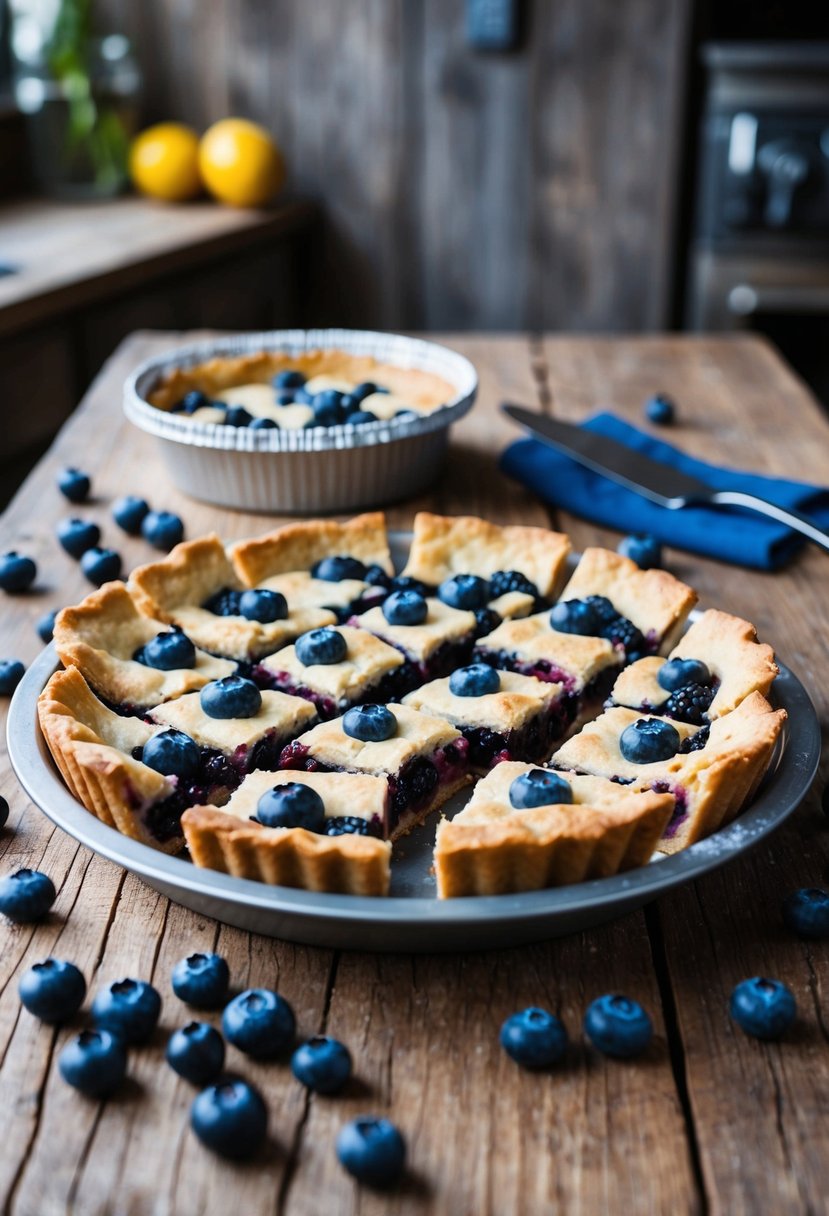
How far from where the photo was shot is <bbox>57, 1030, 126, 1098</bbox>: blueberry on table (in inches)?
43.0

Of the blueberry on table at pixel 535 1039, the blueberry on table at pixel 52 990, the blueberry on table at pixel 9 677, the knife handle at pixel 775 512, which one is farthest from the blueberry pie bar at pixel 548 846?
the knife handle at pixel 775 512

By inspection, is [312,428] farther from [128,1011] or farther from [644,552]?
[128,1011]

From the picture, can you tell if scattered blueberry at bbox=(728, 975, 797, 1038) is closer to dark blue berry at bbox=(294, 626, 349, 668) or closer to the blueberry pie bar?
the blueberry pie bar

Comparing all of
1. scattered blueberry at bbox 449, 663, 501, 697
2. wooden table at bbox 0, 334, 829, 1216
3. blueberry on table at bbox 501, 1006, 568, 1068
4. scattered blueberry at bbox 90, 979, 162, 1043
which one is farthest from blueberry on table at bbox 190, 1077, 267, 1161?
scattered blueberry at bbox 449, 663, 501, 697

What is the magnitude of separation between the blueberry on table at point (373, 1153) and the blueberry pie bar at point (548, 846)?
0.27 metres

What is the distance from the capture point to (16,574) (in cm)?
214

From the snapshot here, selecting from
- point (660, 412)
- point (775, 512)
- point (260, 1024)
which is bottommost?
point (660, 412)

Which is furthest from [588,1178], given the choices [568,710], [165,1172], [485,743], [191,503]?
[191,503]

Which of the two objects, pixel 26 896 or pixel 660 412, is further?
pixel 660 412

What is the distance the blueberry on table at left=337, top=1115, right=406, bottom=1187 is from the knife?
153 centimetres

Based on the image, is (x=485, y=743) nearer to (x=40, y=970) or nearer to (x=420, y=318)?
(x=40, y=970)

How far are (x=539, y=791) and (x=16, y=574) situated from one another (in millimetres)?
1194

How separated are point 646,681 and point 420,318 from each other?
A: 158 inches

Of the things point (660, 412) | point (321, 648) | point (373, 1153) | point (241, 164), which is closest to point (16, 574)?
point (321, 648)
